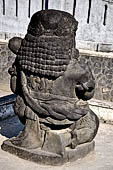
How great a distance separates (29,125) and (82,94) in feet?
3.37

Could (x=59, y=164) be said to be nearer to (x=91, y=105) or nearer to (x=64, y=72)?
(x=64, y=72)

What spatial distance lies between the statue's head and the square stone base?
1.24 meters

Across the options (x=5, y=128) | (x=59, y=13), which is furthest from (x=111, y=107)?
(x=59, y=13)

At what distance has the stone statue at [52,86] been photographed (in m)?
5.09

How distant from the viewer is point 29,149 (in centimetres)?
542

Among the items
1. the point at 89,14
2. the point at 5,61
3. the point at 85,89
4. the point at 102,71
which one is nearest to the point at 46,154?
the point at 85,89

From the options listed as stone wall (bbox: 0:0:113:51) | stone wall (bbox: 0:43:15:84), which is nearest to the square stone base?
stone wall (bbox: 0:43:15:84)

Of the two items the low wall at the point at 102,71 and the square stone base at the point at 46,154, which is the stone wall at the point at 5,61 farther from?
the square stone base at the point at 46,154

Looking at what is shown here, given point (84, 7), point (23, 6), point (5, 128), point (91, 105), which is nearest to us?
point (5, 128)

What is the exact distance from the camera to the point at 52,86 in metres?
5.23

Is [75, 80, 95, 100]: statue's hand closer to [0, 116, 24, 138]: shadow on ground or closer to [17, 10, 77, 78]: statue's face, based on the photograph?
[17, 10, 77, 78]: statue's face

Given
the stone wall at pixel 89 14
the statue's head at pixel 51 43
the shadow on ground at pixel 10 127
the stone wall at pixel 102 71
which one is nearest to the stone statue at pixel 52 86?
the statue's head at pixel 51 43

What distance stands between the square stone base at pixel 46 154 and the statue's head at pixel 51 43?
124 centimetres

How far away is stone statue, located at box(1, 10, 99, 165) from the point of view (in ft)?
16.7
